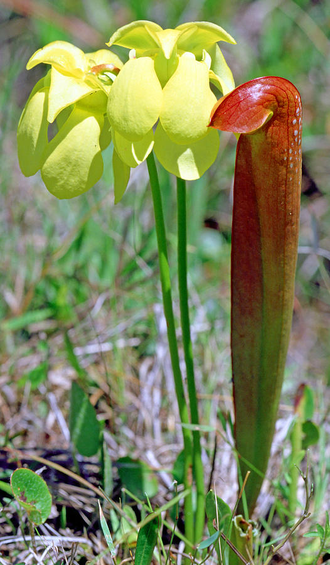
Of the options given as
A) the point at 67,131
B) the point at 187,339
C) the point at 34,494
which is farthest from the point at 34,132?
the point at 34,494

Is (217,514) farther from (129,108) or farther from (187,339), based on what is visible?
(129,108)

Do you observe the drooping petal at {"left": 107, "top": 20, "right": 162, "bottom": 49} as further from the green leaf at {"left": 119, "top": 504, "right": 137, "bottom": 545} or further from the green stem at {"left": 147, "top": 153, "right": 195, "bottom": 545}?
the green leaf at {"left": 119, "top": 504, "right": 137, "bottom": 545}

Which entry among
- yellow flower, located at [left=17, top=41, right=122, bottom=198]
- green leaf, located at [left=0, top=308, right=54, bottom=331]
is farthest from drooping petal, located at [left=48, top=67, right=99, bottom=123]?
green leaf, located at [left=0, top=308, right=54, bottom=331]

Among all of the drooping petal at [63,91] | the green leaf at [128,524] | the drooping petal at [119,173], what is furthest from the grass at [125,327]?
the drooping petal at [63,91]

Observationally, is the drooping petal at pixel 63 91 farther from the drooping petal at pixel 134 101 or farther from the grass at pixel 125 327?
the grass at pixel 125 327

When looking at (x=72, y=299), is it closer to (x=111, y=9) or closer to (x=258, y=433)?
(x=258, y=433)
